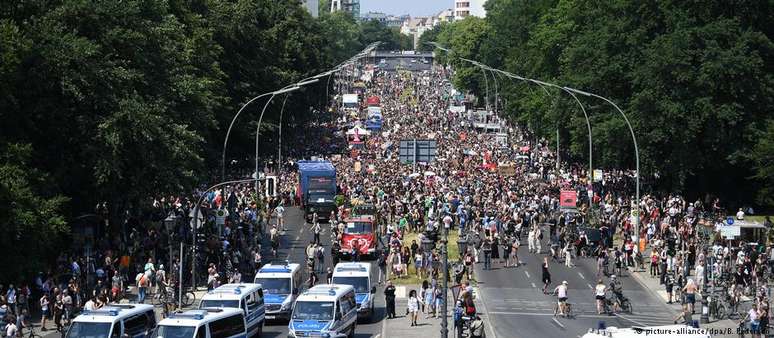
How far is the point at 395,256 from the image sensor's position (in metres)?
56.6

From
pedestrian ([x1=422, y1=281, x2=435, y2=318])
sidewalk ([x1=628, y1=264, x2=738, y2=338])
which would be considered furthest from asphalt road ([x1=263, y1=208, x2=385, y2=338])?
sidewalk ([x1=628, y1=264, x2=738, y2=338])

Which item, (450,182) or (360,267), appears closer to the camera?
(360,267)

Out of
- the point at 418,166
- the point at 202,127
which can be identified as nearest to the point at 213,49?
the point at 202,127

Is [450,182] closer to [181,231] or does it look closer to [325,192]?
[325,192]

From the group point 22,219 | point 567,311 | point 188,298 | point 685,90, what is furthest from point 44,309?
point 685,90

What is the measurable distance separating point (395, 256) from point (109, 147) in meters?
11.5

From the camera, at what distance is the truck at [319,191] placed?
74.3 m

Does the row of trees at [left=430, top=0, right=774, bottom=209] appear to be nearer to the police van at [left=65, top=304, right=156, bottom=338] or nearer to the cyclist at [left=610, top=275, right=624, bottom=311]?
the cyclist at [left=610, top=275, right=624, bottom=311]

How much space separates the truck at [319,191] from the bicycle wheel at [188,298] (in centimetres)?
2280

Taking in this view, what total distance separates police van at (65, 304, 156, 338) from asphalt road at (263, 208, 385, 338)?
17.7 feet

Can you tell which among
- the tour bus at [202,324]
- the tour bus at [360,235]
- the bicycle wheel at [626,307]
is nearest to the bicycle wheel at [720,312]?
the bicycle wheel at [626,307]

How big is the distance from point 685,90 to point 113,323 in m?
46.1

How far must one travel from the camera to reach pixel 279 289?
1842 inches

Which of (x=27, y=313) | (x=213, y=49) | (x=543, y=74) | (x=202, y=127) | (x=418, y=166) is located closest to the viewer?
(x=27, y=313)
